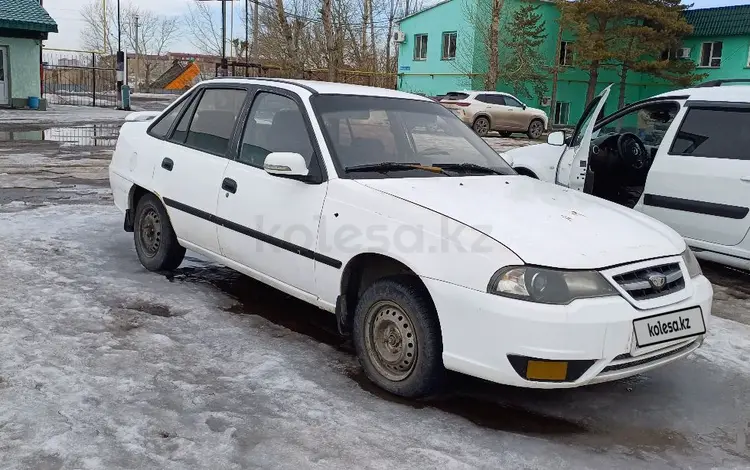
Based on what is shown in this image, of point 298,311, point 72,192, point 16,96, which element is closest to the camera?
point 298,311

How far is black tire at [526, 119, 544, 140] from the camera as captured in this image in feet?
81.8

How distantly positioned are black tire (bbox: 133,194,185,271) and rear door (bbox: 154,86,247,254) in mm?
194

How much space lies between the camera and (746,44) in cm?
3231

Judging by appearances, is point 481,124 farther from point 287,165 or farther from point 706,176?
point 287,165

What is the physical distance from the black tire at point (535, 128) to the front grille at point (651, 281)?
867 inches

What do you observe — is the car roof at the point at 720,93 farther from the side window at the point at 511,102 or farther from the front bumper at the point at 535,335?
the side window at the point at 511,102

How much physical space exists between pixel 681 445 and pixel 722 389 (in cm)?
89

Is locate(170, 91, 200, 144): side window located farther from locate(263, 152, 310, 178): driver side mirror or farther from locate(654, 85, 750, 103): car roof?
locate(654, 85, 750, 103): car roof

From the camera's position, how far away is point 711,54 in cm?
3397

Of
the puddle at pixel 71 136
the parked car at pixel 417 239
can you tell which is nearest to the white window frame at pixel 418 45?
the puddle at pixel 71 136

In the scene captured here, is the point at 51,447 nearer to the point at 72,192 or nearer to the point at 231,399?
the point at 231,399

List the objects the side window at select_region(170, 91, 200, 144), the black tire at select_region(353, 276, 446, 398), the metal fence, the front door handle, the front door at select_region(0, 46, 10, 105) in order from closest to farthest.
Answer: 1. the black tire at select_region(353, 276, 446, 398)
2. the front door handle
3. the side window at select_region(170, 91, 200, 144)
4. the front door at select_region(0, 46, 10, 105)
5. the metal fence

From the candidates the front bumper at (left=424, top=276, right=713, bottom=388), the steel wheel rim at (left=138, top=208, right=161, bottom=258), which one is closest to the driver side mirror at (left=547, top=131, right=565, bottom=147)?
the front bumper at (left=424, top=276, right=713, bottom=388)

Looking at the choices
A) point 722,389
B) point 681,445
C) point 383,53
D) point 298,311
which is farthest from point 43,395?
point 383,53
